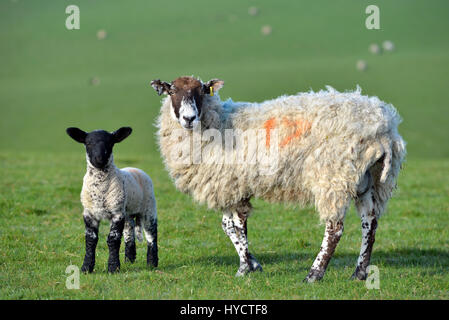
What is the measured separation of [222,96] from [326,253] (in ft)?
88.5

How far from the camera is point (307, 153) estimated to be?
6.51 m

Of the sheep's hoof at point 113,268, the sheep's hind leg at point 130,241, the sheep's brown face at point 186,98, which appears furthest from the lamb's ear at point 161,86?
the sheep's hoof at point 113,268

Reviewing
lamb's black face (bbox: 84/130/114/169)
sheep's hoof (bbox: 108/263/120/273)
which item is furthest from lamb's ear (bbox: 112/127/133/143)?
sheep's hoof (bbox: 108/263/120/273)

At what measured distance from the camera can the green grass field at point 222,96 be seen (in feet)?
21.3

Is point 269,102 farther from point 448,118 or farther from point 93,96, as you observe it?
point 93,96

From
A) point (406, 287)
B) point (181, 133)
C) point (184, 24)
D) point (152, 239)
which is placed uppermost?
point (184, 24)

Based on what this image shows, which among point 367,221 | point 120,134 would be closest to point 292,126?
point 367,221

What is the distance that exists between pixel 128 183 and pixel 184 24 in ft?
125

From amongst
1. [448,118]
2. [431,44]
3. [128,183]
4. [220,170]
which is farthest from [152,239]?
[431,44]

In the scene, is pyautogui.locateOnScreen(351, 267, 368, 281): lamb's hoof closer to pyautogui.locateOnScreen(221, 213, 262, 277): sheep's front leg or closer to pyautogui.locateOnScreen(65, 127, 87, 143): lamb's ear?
pyautogui.locateOnScreen(221, 213, 262, 277): sheep's front leg

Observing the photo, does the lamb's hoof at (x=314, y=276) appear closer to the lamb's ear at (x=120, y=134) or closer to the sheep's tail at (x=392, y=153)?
the sheep's tail at (x=392, y=153)

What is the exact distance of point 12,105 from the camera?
116 ft

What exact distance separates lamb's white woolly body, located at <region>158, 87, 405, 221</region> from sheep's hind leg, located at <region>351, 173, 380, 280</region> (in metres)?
0.12

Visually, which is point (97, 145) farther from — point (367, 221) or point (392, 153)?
point (392, 153)
